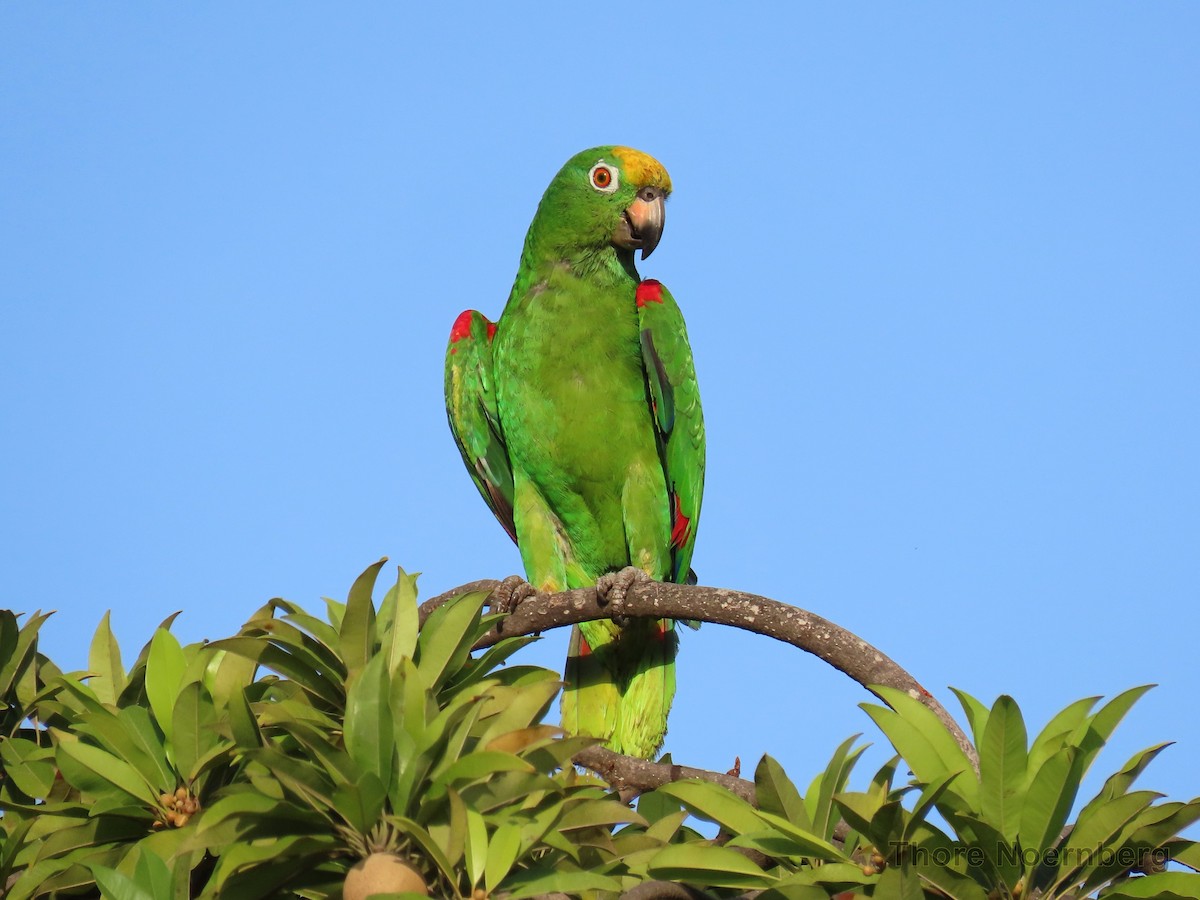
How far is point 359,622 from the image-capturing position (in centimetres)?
268

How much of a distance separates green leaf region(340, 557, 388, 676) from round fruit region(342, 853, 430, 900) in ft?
1.74

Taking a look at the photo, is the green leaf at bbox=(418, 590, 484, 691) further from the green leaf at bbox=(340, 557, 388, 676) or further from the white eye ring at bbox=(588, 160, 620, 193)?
the white eye ring at bbox=(588, 160, 620, 193)

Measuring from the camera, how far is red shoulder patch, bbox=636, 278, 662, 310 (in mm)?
6508

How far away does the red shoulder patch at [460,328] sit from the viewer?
679 centimetres

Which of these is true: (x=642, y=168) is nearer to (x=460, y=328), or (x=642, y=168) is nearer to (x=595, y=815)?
(x=460, y=328)

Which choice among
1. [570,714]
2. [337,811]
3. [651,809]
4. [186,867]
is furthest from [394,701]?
[570,714]

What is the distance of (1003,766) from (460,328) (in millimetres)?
4882

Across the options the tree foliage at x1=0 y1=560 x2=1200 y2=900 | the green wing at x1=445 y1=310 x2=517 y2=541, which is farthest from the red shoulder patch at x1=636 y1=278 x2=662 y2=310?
the tree foliage at x1=0 y1=560 x2=1200 y2=900

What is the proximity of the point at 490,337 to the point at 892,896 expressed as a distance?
16.4 ft

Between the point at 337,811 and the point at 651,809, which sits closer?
the point at 337,811

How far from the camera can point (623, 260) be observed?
6770mm

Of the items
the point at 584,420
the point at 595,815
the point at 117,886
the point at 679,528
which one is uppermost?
the point at 584,420

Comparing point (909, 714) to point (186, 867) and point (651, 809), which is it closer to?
point (651, 809)

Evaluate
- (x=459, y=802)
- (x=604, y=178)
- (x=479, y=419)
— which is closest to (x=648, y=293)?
(x=604, y=178)
